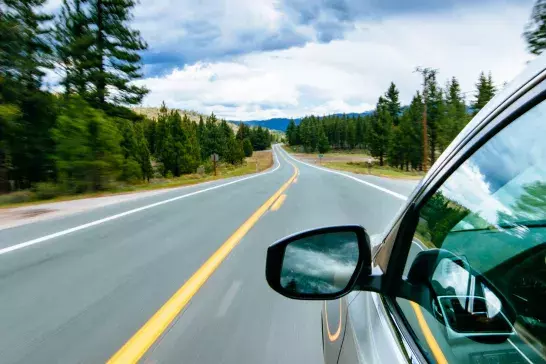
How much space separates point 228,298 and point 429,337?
9.40 ft

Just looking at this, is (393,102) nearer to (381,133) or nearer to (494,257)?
(381,133)

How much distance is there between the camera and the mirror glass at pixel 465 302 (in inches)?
45.4

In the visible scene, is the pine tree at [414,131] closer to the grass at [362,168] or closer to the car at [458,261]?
the grass at [362,168]

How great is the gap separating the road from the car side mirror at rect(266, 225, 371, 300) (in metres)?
1.23

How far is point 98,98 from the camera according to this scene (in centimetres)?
2867

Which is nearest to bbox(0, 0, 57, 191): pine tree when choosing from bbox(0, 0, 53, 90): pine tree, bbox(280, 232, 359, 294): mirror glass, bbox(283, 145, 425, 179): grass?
bbox(0, 0, 53, 90): pine tree

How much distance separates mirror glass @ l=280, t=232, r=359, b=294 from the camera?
5.21 ft

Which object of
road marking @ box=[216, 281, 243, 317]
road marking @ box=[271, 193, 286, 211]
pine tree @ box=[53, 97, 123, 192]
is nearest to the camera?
road marking @ box=[216, 281, 243, 317]

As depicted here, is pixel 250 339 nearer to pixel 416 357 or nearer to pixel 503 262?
pixel 416 357

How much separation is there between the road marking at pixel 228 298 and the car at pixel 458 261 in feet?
6.31

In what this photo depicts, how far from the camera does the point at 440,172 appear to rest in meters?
1.32

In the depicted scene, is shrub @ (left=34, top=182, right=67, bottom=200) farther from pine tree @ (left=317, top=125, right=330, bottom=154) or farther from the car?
pine tree @ (left=317, top=125, right=330, bottom=154)

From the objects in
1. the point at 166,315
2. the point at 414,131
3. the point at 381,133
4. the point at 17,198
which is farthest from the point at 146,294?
the point at 381,133

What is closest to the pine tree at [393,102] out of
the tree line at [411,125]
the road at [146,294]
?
the tree line at [411,125]
